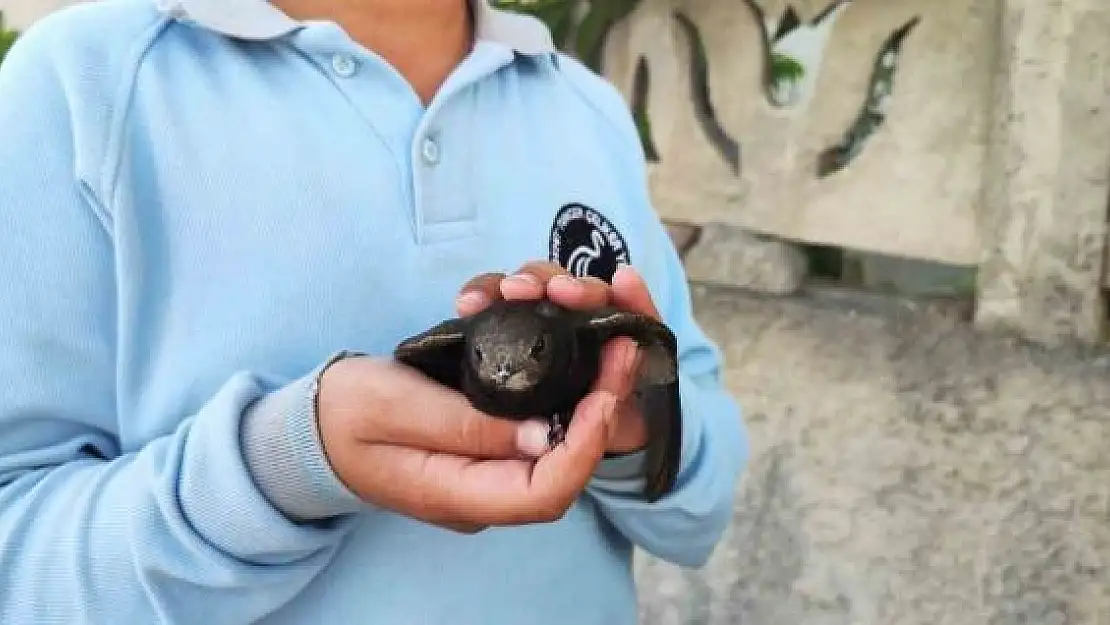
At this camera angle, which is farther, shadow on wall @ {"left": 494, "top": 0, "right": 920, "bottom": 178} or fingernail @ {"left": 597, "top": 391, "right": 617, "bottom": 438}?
shadow on wall @ {"left": 494, "top": 0, "right": 920, "bottom": 178}

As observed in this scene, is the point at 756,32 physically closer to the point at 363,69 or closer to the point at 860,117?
the point at 860,117

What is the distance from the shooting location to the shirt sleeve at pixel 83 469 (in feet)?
1.91

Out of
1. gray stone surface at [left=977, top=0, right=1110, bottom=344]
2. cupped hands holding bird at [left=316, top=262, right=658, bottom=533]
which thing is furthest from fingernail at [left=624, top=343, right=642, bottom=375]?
gray stone surface at [left=977, top=0, right=1110, bottom=344]

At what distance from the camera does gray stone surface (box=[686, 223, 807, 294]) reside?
1288 millimetres

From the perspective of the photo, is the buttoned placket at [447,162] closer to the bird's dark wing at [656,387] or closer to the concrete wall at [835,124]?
the bird's dark wing at [656,387]

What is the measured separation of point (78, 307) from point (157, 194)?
73 millimetres

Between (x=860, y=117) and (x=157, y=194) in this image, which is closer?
(x=157, y=194)

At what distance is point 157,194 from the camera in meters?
0.63

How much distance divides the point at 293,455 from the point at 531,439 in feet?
0.39

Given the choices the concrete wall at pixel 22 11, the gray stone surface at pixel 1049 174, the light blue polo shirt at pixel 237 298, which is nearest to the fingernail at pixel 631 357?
the light blue polo shirt at pixel 237 298

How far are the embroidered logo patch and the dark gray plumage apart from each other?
147 millimetres

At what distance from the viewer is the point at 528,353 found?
543mm

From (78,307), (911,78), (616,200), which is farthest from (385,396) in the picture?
(911,78)

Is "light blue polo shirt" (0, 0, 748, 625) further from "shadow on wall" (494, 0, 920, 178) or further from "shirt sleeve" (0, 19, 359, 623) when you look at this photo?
"shadow on wall" (494, 0, 920, 178)
